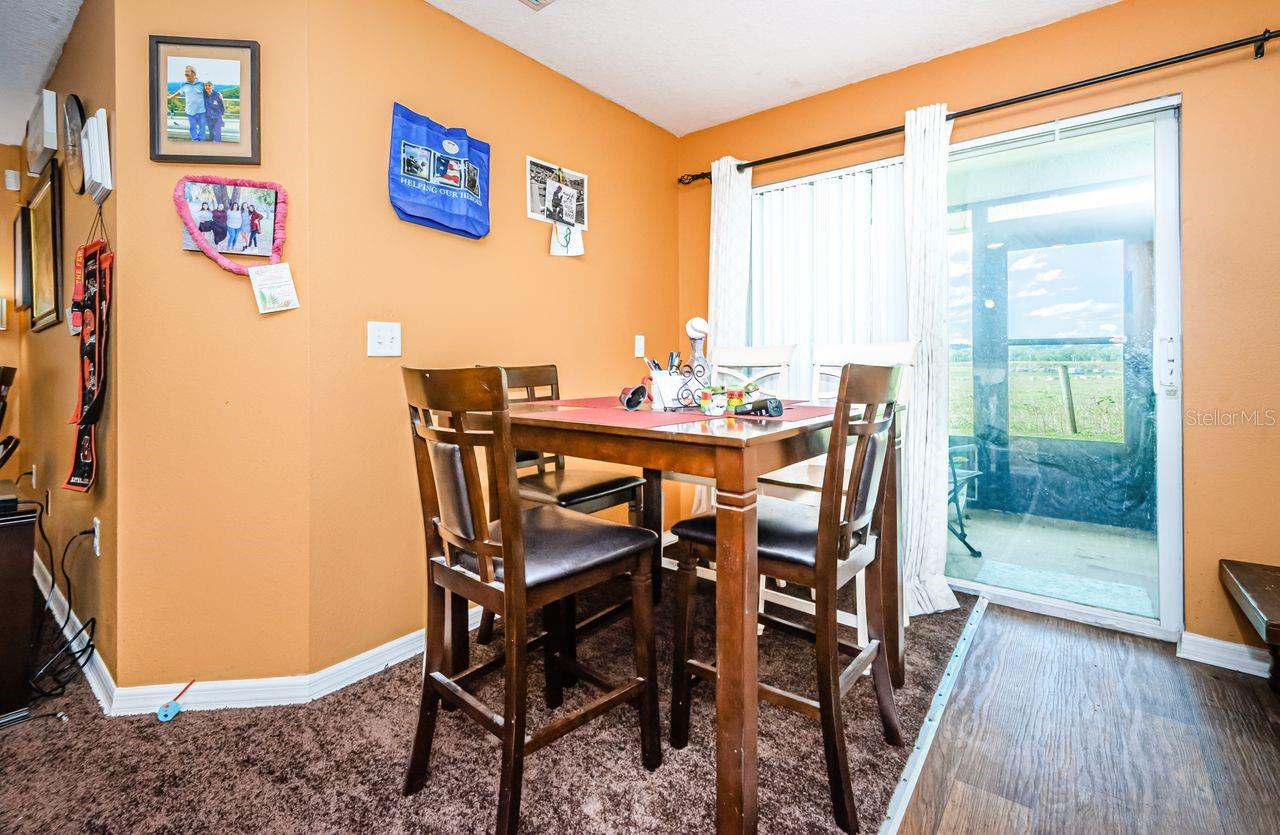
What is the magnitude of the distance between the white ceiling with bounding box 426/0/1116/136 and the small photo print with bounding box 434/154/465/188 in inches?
24.4

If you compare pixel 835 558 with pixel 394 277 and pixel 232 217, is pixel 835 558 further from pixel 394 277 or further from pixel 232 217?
pixel 232 217

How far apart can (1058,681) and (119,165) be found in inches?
137

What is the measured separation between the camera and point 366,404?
201 centimetres

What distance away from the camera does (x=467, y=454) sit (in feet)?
3.97

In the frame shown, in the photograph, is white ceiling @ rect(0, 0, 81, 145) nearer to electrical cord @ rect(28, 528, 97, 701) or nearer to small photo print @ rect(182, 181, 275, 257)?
small photo print @ rect(182, 181, 275, 257)

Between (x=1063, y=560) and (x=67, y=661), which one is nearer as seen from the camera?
(x=67, y=661)

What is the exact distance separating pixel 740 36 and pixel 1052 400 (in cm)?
215

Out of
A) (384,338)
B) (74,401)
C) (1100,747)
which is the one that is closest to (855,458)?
(1100,747)

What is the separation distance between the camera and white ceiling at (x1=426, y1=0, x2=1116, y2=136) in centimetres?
228

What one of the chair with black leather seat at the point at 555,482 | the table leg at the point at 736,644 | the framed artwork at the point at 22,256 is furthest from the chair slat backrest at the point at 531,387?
the framed artwork at the point at 22,256

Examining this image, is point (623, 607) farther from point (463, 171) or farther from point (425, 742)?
point (463, 171)

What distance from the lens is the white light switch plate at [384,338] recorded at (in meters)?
2.02

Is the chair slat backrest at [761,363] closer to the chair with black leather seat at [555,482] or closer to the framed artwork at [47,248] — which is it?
the chair with black leather seat at [555,482]

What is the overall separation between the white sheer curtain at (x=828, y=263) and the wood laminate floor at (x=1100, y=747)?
155cm
